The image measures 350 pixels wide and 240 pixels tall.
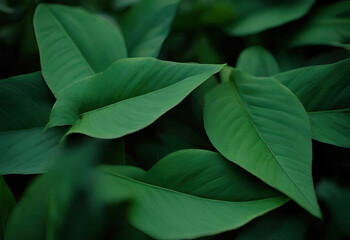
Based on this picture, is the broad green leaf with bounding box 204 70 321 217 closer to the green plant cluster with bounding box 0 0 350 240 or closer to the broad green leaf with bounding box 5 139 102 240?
the green plant cluster with bounding box 0 0 350 240

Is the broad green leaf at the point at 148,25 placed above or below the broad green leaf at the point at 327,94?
above

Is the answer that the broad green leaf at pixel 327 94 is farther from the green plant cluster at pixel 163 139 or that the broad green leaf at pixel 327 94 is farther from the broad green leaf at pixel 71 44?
the broad green leaf at pixel 71 44

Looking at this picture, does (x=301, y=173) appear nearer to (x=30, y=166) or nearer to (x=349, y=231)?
(x=349, y=231)

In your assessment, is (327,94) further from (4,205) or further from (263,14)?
(4,205)

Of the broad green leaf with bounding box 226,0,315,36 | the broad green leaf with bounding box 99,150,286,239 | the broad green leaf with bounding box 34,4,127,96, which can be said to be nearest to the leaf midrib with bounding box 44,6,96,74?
the broad green leaf with bounding box 34,4,127,96

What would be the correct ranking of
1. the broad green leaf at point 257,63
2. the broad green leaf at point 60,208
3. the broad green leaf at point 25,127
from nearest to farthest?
the broad green leaf at point 60,208, the broad green leaf at point 25,127, the broad green leaf at point 257,63

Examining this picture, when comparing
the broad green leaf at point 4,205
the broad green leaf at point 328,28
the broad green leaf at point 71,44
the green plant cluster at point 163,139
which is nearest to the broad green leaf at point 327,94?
the green plant cluster at point 163,139

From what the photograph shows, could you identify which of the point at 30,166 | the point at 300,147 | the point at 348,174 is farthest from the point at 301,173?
the point at 30,166
